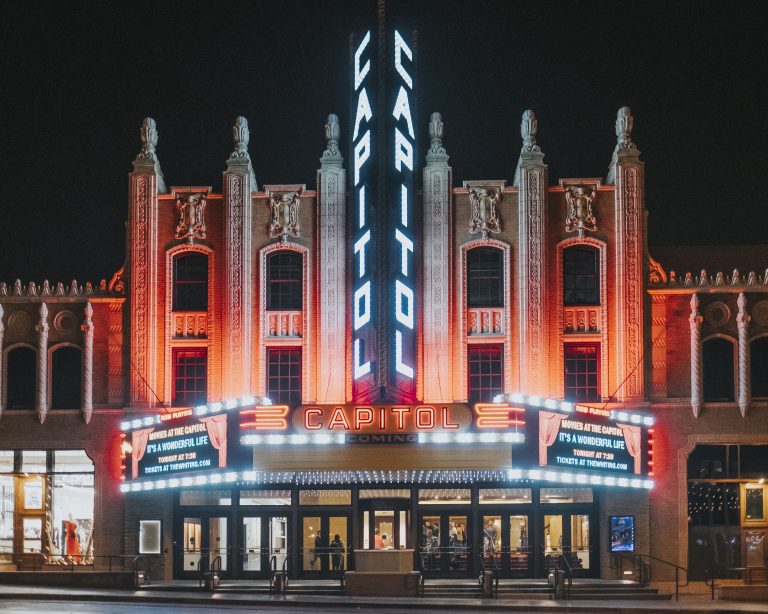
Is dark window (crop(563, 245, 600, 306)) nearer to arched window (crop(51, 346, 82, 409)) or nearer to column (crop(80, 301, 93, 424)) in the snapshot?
column (crop(80, 301, 93, 424))

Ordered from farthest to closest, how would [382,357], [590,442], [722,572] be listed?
[722,572] → [382,357] → [590,442]

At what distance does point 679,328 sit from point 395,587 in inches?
476

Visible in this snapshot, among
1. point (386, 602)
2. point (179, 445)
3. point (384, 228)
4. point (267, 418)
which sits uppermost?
point (384, 228)

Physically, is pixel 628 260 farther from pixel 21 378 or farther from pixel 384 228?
pixel 21 378

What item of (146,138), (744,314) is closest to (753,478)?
(744,314)

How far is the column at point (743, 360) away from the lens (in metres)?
38.3

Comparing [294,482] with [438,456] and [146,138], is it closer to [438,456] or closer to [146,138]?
[438,456]

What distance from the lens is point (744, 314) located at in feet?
126

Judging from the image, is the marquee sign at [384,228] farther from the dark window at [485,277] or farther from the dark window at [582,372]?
the dark window at [582,372]

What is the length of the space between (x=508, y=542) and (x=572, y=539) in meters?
2.03

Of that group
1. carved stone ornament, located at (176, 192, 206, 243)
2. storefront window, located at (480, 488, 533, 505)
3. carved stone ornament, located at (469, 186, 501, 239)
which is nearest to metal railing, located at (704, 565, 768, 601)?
storefront window, located at (480, 488, 533, 505)

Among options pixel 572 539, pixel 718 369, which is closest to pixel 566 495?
pixel 572 539

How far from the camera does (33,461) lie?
132 feet

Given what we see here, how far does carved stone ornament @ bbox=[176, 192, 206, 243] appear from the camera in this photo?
4000 centimetres
